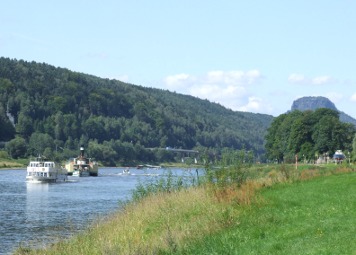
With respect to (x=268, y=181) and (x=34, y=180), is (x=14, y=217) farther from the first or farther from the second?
(x=34, y=180)

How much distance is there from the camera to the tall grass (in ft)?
71.4

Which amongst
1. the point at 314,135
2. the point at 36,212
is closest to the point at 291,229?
the point at 36,212

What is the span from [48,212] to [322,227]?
41241mm

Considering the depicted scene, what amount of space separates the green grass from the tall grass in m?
0.04

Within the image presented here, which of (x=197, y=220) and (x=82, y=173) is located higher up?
(x=82, y=173)

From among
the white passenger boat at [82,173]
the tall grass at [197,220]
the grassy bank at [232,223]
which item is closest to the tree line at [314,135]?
the white passenger boat at [82,173]

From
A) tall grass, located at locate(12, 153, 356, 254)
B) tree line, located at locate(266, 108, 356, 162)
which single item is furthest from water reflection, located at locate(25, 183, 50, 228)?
tree line, located at locate(266, 108, 356, 162)

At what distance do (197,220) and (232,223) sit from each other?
2032 mm

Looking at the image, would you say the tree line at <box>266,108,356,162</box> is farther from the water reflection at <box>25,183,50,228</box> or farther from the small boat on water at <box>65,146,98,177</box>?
the water reflection at <box>25,183,50,228</box>

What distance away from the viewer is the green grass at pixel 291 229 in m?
19.3

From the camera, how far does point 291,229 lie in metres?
22.1

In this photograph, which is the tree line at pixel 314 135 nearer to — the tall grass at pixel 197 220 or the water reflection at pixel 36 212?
the water reflection at pixel 36 212

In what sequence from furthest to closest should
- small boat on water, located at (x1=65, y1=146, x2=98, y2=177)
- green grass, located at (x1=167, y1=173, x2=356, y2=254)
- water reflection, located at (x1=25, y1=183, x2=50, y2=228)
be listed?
small boat on water, located at (x1=65, y1=146, x2=98, y2=177), water reflection, located at (x1=25, y1=183, x2=50, y2=228), green grass, located at (x1=167, y1=173, x2=356, y2=254)

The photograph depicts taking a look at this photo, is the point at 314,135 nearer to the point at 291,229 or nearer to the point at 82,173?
the point at 82,173
